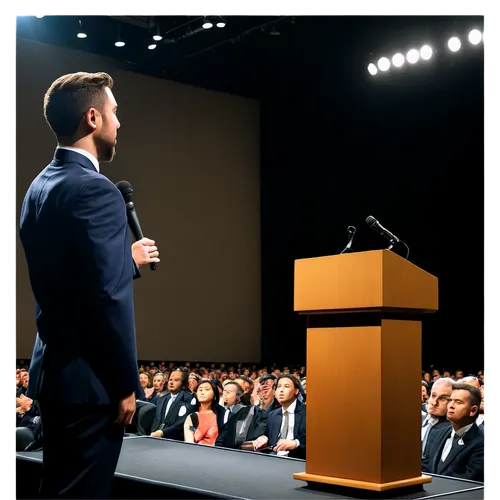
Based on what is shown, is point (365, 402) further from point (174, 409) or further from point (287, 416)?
point (174, 409)

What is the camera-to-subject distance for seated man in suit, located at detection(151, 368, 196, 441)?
5.94m

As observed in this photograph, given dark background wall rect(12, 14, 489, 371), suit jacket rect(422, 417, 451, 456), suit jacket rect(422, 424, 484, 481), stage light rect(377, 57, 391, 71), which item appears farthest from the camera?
dark background wall rect(12, 14, 489, 371)

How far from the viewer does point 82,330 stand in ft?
6.74

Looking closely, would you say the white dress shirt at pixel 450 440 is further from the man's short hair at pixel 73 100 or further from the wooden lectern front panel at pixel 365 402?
the man's short hair at pixel 73 100

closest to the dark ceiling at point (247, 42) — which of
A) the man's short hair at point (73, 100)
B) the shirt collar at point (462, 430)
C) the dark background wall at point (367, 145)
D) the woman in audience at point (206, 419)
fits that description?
the dark background wall at point (367, 145)

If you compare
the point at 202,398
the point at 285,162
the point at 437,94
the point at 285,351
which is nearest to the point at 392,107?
the point at 437,94

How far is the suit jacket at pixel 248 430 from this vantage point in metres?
5.29

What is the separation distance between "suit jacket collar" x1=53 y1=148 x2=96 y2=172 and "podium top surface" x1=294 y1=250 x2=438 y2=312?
3.16 ft

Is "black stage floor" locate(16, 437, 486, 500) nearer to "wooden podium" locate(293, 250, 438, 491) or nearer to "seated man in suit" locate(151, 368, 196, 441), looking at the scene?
"wooden podium" locate(293, 250, 438, 491)

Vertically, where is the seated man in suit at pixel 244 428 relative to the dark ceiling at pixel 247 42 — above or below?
below

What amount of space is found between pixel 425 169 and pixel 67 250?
10260mm

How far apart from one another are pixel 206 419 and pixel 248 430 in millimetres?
481

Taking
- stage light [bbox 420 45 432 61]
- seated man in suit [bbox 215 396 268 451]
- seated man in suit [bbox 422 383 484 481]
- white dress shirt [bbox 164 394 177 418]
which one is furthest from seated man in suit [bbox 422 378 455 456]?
stage light [bbox 420 45 432 61]

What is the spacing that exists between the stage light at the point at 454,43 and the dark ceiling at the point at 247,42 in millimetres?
92
